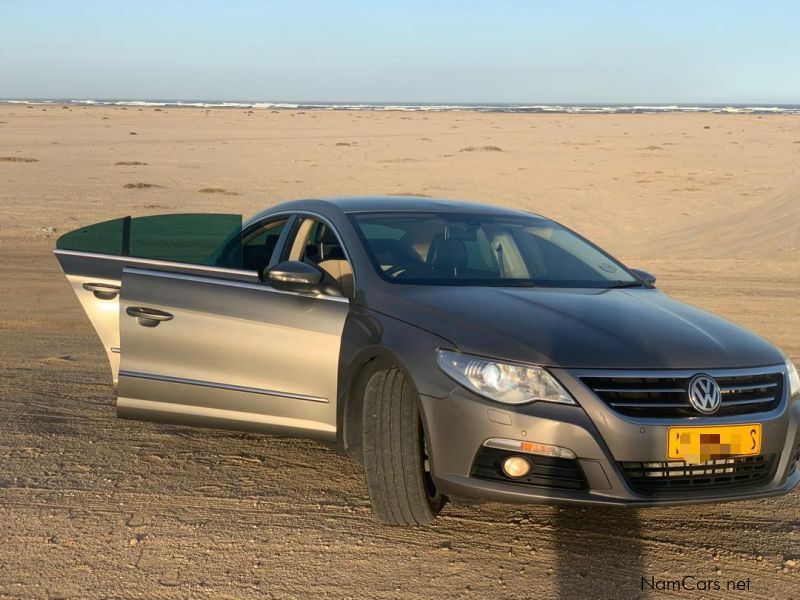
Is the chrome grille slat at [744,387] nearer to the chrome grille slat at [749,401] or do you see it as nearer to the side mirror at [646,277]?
the chrome grille slat at [749,401]

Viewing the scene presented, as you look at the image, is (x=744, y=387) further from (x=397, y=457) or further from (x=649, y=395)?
(x=397, y=457)

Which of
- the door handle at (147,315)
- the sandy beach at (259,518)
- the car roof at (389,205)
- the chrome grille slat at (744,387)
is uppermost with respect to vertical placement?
the car roof at (389,205)

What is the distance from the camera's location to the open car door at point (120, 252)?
17.3ft

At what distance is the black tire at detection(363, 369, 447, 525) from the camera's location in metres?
4.30

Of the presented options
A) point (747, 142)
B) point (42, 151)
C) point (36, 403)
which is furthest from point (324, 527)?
point (747, 142)

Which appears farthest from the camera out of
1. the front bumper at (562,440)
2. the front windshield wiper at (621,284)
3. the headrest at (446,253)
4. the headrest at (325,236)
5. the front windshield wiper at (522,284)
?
the headrest at (325,236)

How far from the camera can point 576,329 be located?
169 inches

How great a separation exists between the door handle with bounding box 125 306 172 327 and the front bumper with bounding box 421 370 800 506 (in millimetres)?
1627

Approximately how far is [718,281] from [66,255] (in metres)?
9.36

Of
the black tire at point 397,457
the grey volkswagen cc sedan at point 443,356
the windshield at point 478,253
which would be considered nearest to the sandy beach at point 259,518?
the black tire at point 397,457

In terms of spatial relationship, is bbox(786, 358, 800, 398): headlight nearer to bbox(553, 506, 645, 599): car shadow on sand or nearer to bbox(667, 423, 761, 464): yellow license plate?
bbox(667, 423, 761, 464): yellow license plate

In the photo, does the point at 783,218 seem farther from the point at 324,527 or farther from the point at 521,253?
the point at 324,527

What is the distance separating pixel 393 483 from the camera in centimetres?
435

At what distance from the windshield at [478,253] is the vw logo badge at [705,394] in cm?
123
